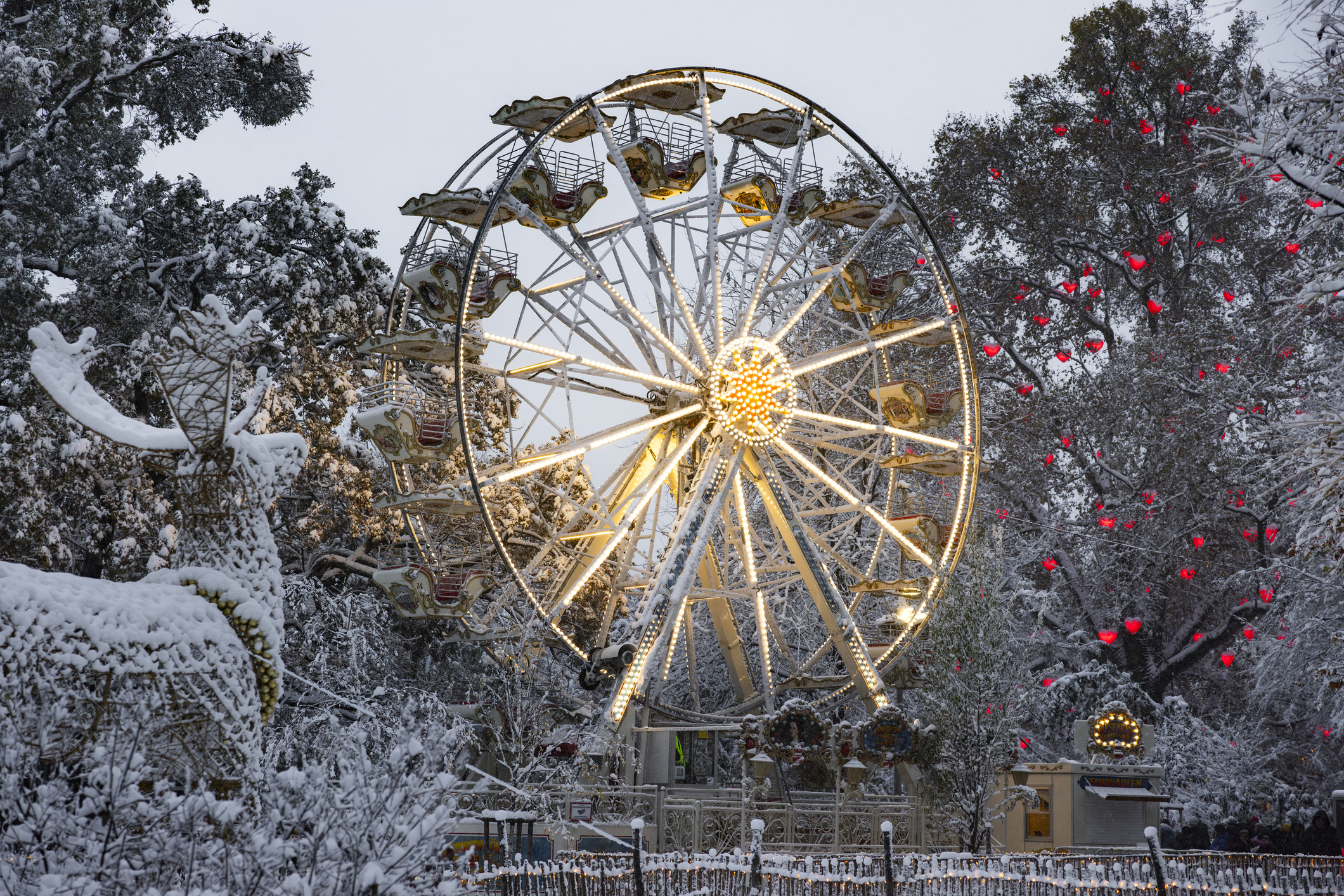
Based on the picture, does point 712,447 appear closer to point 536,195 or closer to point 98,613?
point 536,195

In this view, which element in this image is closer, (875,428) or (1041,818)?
(1041,818)

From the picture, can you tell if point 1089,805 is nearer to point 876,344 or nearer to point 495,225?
point 876,344

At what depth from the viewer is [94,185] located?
75.3 ft

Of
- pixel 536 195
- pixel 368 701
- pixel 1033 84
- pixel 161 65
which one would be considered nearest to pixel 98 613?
pixel 536 195

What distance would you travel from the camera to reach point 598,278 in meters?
19.0

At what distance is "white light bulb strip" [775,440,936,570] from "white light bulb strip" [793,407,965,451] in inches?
23.3

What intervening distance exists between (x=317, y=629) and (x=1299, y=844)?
17.2m

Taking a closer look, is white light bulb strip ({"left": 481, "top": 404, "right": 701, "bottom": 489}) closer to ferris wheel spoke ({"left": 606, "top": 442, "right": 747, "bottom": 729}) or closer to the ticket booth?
ferris wheel spoke ({"left": 606, "top": 442, "right": 747, "bottom": 729})

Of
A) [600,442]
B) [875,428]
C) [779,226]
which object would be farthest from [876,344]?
[600,442]

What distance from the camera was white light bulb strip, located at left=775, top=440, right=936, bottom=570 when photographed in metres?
19.5

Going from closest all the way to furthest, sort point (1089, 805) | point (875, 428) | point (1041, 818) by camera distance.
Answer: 1. point (1089, 805)
2. point (1041, 818)
3. point (875, 428)

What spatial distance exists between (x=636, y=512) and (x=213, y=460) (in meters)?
10.0

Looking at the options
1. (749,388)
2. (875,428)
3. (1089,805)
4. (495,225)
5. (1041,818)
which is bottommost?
(1041,818)

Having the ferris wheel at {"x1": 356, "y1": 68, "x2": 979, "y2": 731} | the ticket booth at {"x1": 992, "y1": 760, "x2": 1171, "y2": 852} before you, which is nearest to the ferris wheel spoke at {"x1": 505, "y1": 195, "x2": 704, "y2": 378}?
the ferris wheel at {"x1": 356, "y1": 68, "x2": 979, "y2": 731}
